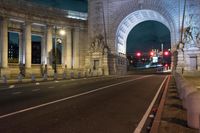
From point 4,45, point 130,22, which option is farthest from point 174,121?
point 130,22

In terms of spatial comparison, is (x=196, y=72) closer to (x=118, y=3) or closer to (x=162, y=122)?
(x=118, y=3)

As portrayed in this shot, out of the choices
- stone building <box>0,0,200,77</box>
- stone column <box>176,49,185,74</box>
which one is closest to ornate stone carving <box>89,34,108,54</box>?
stone building <box>0,0,200,77</box>

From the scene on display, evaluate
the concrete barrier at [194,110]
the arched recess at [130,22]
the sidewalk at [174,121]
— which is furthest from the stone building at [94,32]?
the concrete barrier at [194,110]

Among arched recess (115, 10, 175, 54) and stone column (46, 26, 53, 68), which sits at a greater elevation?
arched recess (115, 10, 175, 54)

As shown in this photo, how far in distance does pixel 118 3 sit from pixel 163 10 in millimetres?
10401

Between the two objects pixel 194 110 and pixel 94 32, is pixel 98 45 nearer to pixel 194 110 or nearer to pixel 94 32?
pixel 94 32

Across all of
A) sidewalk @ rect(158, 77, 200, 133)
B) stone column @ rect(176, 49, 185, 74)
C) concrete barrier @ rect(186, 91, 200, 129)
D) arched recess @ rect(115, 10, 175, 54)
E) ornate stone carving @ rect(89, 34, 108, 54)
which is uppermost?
arched recess @ rect(115, 10, 175, 54)

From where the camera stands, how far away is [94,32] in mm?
68438

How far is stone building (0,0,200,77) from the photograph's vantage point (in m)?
56.4

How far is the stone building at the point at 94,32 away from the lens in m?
56.4

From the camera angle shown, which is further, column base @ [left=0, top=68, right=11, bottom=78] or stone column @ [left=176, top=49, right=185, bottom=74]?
stone column @ [left=176, top=49, right=185, bottom=74]

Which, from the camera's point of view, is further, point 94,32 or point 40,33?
point 94,32

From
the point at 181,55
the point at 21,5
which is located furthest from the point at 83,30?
the point at 181,55

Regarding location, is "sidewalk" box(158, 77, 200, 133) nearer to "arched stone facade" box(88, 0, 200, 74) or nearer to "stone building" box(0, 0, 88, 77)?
"stone building" box(0, 0, 88, 77)
